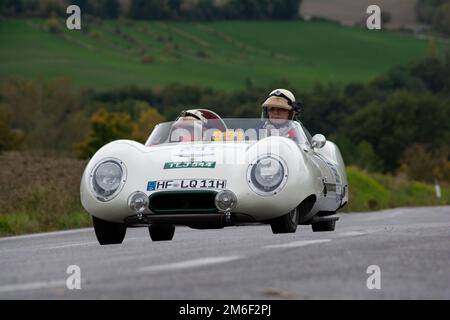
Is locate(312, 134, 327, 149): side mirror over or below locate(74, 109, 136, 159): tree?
over

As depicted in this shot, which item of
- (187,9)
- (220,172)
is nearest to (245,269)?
(220,172)

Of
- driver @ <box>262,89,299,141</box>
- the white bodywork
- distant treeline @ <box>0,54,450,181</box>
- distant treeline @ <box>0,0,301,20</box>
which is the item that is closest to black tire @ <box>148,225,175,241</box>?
the white bodywork

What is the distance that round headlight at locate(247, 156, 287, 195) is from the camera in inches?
460

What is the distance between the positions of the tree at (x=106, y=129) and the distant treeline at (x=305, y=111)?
Result: 0.30 ft

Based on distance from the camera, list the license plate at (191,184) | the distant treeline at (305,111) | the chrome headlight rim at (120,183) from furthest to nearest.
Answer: the distant treeline at (305,111) → the chrome headlight rim at (120,183) → the license plate at (191,184)

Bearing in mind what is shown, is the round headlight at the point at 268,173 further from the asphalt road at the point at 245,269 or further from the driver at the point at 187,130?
the driver at the point at 187,130

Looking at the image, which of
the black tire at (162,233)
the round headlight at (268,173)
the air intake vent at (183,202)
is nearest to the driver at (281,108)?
the black tire at (162,233)

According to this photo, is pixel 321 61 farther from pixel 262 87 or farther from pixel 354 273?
pixel 354 273

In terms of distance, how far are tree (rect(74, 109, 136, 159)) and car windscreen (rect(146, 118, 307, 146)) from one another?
108 m

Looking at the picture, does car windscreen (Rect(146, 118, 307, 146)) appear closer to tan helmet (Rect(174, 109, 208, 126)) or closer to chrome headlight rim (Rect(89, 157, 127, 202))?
tan helmet (Rect(174, 109, 208, 126))

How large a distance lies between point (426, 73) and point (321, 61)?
39.6ft

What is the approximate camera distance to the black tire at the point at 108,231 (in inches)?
485

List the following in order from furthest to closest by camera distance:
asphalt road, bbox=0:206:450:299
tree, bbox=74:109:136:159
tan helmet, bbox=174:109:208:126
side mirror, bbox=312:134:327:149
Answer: tree, bbox=74:109:136:159
side mirror, bbox=312:134:327:149
tan helmet, bbox=174:109:208:126
asphalt road, bbox=0:206:450:299

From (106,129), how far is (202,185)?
114 meters
